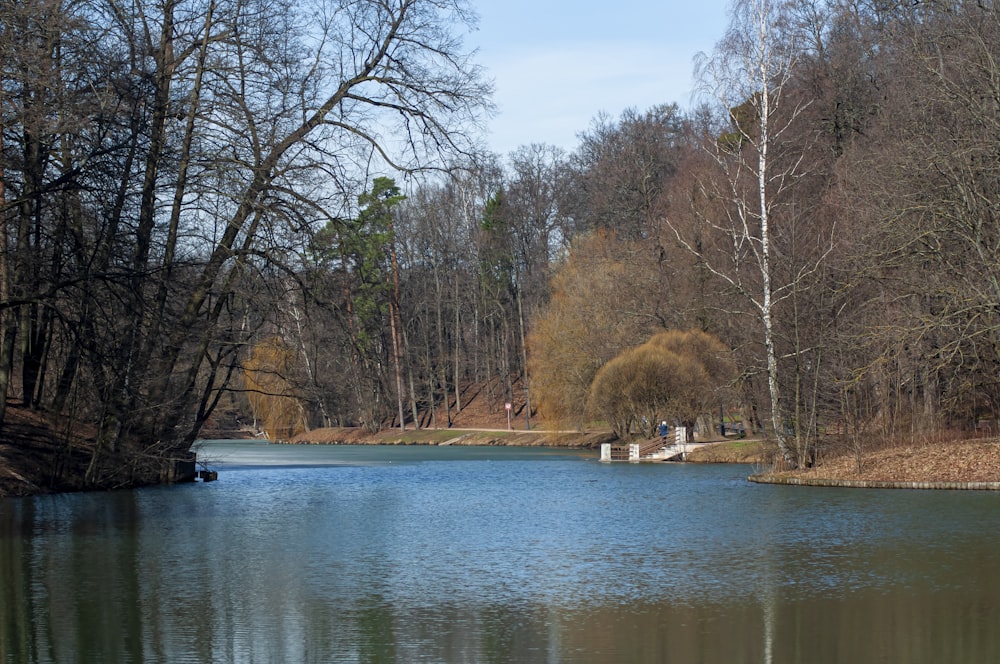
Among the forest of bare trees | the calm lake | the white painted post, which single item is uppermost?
the forest of bare trees

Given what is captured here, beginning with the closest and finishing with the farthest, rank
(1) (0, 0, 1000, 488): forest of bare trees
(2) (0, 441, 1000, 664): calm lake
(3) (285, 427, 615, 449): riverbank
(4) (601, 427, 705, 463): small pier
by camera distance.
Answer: (2) (0, 441, 1000, 664): calm lake
(1) (0, 0, 1000, 488): forest of bare trees
(4) (601, 427, 705, 463): small pier
(3) (285, 427, 615, 449): riverbank

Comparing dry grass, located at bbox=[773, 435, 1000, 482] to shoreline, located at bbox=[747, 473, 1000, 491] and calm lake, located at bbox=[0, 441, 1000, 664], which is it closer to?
shoreline, located at bbox=[747, 473, 1000, 491]

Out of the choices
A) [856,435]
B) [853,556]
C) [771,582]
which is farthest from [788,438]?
[771,582]

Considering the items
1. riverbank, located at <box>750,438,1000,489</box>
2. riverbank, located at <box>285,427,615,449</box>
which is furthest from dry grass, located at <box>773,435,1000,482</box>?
riverbank, located at <box>285,427,615,449</box>

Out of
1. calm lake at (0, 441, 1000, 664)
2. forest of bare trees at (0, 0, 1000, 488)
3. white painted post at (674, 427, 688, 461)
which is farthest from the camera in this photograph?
white painted post at (674, 427, 688, 461)

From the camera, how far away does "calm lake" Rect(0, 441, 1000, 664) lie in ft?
35.2

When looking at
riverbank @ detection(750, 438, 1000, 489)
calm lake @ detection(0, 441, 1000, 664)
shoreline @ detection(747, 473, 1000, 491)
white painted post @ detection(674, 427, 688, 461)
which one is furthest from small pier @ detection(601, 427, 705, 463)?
calm lake @ detection(0, 441, 1000, 664)

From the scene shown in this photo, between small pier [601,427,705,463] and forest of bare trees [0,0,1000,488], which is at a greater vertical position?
forest of bare trees [0,0,1000,488]

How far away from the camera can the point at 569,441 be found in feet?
191

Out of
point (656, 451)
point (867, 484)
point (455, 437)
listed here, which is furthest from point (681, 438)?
point (455, 437)

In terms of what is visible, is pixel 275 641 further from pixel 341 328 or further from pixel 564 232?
pixel 564 232

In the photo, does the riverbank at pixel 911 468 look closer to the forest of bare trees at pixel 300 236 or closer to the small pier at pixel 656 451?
the forest of bare trees at pixel 300 236

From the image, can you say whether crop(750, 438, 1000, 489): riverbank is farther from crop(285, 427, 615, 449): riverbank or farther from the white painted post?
crop(285, 427, 615, 449): riverbank

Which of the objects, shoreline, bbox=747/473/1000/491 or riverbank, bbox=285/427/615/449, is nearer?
shoreline, bbox=747/473/1000/491
